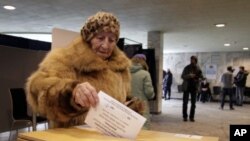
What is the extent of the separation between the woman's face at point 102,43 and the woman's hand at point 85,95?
0.30 m

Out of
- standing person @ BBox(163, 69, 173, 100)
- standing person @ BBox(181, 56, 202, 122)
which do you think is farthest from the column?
standing person @ BBox(163, 69, 173, 100)

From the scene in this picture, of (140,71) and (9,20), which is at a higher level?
(9,20)

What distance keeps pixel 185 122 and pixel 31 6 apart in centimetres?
413

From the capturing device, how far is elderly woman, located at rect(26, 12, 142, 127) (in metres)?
1.07

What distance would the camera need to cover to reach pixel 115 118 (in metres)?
0.97

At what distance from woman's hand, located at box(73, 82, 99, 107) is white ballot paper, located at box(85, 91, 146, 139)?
0.02 meters

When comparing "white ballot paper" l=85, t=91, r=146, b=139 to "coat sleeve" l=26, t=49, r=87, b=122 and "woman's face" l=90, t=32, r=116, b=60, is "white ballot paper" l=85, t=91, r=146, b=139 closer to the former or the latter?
"coat sleeve" l=26, t=49, r=87, b=122

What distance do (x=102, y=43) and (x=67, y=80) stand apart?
0.28 meters

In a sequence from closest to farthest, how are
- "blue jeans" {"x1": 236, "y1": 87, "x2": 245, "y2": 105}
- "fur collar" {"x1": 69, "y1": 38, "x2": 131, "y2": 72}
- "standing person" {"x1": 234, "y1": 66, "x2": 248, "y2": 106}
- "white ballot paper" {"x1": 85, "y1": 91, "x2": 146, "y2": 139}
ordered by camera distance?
"white ballot paper" {"x1": 85, "y1": 91, "x2": 146, "y2": 139} < "fur collar" {"x1": 69, "y1": 38, "x2": 131, "y2": 72} < "standing person" {"x1": 234, "y1": 66, "x2": 248, "y2": 106} < "blue jeans" {"x1": 236, "y1": 87, "x2": 245, "y2": 105}

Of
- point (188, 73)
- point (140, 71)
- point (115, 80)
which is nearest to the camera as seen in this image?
point (115, 80)

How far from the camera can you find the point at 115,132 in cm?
99

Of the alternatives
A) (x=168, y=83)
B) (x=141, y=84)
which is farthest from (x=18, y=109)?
(x=168, y=83)

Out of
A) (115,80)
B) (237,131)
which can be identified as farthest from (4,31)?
(237,131)

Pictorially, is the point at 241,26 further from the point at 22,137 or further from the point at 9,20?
the point at 22,137
